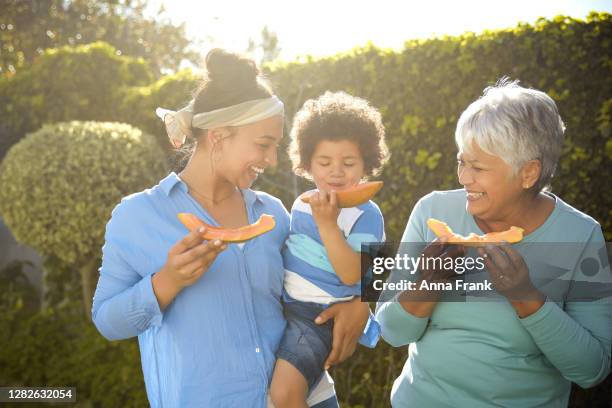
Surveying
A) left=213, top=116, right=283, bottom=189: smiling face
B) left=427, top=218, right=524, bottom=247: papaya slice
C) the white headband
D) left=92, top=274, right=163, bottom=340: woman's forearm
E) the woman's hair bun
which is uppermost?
the woman's hair bun

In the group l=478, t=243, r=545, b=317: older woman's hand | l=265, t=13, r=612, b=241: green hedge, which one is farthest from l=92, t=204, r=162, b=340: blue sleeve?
l=265, t=13, r=612, b=241: green hedge

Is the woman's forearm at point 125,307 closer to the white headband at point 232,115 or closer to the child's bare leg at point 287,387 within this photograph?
the child's bare leg at point 287,387

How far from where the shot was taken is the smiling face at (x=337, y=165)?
2.78m

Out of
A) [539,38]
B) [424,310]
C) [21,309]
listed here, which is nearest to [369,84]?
[539,38]

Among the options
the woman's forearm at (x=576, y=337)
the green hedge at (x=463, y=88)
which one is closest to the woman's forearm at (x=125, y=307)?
the woman's forearm at (x=576, y=337)

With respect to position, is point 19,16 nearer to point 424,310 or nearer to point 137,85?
point 137,85

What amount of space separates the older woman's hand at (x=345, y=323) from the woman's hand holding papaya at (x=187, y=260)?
1.93 ft

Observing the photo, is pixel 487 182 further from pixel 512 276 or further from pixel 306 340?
pixel 306 340

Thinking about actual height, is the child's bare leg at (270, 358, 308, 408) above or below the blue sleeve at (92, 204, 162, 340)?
below

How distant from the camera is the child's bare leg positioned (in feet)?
7.70

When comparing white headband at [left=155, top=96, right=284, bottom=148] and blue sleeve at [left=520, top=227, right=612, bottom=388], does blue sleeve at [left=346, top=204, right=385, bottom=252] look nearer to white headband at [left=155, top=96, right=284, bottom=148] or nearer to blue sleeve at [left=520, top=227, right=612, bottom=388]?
white headband at [left=155, top=96, right=284, bottom=148]

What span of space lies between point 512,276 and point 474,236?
0.22m

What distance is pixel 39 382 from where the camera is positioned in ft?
21.2

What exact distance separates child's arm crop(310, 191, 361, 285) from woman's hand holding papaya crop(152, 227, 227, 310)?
1.57ft
